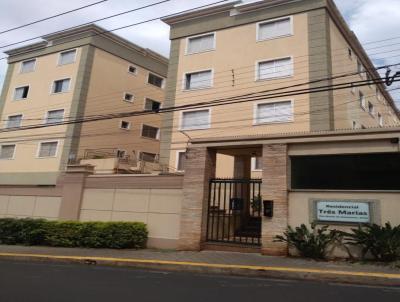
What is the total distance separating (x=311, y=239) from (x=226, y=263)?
2.61 metres

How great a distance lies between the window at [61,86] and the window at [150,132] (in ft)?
25.0

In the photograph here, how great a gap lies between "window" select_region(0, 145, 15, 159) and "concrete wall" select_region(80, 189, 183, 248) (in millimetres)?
20866

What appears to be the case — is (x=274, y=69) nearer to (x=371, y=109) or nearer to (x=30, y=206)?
(x=371, y=109)

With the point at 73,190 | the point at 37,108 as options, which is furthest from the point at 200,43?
the point at 37,108

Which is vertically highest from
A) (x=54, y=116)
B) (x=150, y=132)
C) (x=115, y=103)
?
(x=115, y=103)

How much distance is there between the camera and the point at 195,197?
13.7 m

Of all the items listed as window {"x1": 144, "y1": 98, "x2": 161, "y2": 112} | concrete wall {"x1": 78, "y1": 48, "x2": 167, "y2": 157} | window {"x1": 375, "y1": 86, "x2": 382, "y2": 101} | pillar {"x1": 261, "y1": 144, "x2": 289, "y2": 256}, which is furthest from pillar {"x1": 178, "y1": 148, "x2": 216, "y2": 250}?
window {"x1": 375, "y1": 86, "x2": 382, "y2": 101}

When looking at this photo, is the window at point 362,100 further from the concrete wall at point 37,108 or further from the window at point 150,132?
the concrete wall at point 37,108

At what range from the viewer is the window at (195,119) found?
2545 centimetres

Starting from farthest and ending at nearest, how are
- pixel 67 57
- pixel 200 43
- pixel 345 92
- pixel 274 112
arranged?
pixel 67 57 → pixel 200 43 → pixel 345 92 → pixel 274 112

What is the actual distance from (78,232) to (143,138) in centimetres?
2183

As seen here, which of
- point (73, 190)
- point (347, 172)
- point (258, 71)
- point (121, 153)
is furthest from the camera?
point (121, 153)

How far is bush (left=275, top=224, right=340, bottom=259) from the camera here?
11188 millimetres

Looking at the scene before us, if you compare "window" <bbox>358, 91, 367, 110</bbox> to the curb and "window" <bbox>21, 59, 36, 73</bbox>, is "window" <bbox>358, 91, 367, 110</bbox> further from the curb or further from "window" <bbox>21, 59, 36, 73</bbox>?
"window" <bbox>21, 59, 36, 73</bbox>
